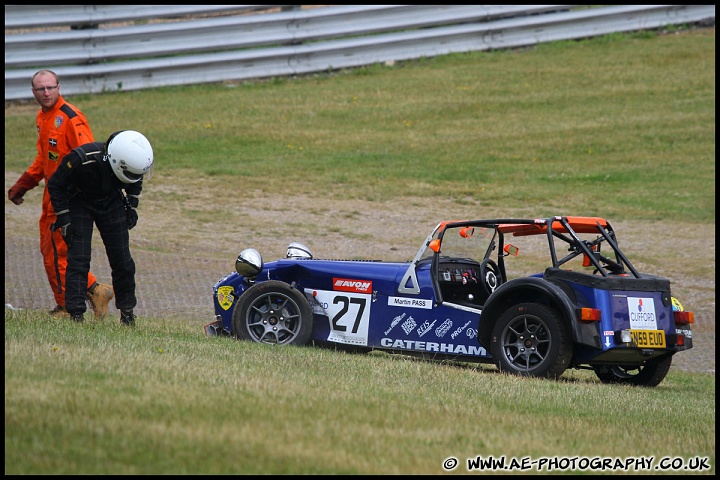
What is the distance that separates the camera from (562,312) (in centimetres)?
822

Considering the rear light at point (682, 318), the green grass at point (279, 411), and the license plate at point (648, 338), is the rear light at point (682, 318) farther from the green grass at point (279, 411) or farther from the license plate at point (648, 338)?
the green grass at point (279, 411)

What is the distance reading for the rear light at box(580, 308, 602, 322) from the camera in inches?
318

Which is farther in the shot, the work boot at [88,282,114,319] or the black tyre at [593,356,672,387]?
the work boot at [88,282,114,319]

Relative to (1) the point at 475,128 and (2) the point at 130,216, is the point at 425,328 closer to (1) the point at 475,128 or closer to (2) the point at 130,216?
(2) the point at 130,216

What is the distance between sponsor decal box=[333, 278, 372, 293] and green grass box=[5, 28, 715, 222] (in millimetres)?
9376

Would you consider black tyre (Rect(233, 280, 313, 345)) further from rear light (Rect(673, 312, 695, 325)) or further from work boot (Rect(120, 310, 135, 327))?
rear light (Rect(673, 312, 695, 325))

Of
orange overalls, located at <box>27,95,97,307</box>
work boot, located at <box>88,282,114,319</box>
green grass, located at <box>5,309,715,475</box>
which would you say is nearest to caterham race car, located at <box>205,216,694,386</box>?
green grass, located at <box>5,309,715,475</box>

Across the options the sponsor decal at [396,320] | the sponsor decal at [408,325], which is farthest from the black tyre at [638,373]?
the sponsor decal at [396,320]

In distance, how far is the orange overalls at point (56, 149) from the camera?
357 inches

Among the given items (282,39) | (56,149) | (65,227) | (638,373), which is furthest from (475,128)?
(65,227)

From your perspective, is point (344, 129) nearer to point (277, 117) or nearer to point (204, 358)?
point (277, 117)

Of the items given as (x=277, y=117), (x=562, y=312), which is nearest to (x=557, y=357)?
(x=562, y=312)

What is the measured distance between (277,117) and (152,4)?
420 centimetres

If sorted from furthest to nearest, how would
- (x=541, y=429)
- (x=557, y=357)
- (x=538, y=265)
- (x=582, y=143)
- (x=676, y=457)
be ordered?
(x=582, y=143) < (x=538, y=265) < (x=557, y=357) < (x=541, y=429) < (x=676, y=457)
